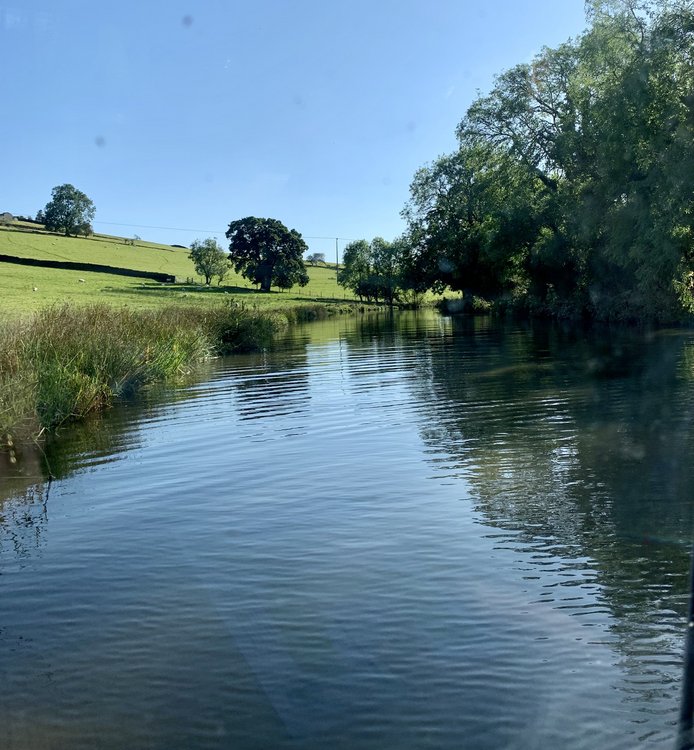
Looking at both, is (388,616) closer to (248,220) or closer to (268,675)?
(268,675)

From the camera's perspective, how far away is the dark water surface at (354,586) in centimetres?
497

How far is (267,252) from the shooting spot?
112 meters

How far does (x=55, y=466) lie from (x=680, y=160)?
959 inches

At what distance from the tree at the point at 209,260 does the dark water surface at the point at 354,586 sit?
90.7 metres

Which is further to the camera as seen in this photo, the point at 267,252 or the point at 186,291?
the point at 267,252

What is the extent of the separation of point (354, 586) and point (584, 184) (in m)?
37.7

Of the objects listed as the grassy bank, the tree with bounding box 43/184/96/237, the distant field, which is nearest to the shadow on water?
the grassy bank

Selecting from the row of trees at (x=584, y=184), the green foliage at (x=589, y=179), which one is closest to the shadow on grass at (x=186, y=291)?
the row of trees at (x=584, y=184)

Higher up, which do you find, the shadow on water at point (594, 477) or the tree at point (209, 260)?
the tree at point (209, 260)

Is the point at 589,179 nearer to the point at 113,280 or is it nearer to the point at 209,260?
the point at 113,280

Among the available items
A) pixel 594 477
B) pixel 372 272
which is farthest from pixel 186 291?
pixel 594 477

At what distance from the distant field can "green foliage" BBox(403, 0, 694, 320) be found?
880 inches

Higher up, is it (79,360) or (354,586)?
(79,360)

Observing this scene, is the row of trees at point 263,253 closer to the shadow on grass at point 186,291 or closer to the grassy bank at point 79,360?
the shadow on grass at point 186,291
